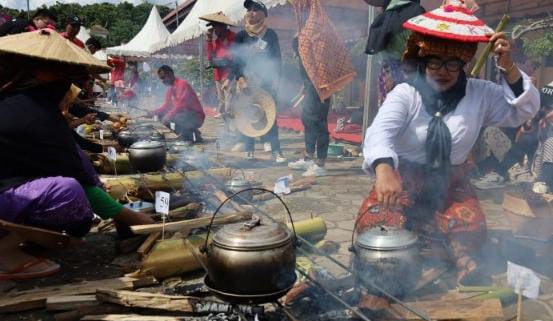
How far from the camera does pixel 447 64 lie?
3299 millimetres

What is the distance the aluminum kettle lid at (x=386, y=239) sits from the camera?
2.94m

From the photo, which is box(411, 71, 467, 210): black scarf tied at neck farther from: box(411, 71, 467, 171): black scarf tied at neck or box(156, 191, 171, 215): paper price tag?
box(156, 191, 171, 215): paper price tag

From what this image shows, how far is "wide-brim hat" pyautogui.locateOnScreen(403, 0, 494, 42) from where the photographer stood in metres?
3.15

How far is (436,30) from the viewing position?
3.19m

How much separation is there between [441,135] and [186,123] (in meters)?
7.98

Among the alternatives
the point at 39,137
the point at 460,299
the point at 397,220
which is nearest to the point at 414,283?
the point at 460,299

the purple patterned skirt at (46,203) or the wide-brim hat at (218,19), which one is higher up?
the wide-brim hat at (218,19)

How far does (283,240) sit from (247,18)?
680 centimetres

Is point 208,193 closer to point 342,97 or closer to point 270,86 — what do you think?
Result: point 270,86

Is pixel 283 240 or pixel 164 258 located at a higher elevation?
pixel 283 240

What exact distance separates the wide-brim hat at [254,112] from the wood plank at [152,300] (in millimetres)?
5547

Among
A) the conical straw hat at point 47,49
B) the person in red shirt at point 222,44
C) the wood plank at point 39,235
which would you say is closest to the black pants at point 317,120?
the person in red shirt at point 222,44

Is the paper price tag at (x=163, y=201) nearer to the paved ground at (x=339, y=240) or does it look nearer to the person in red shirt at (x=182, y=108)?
the paved ground at (x=339, y=240)

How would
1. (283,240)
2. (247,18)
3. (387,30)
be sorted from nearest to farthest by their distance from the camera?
1. (283,240)
2. (387,30)
3. (247,18)
